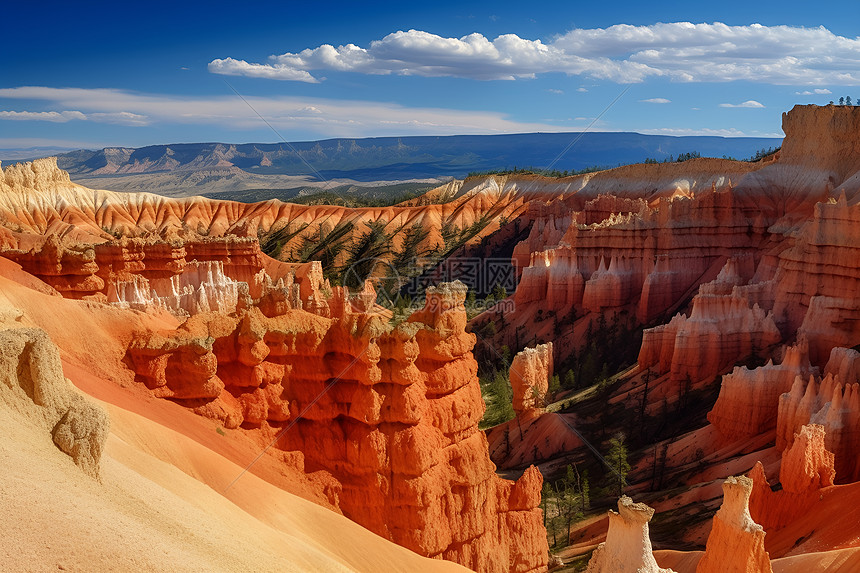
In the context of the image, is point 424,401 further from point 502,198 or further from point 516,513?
point 502,198

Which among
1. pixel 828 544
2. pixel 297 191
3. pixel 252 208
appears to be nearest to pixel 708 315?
pixel 828 544

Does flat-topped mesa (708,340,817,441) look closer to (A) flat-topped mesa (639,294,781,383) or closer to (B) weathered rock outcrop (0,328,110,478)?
(A) flat-topped mesa (639,294,781,383)

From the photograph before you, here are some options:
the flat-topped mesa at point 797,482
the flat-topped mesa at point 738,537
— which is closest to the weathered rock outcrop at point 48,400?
the flat-topped mesa at point 738,537

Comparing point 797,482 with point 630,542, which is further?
point 797,482

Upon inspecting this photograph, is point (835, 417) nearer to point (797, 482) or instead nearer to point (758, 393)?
point (797, 482)

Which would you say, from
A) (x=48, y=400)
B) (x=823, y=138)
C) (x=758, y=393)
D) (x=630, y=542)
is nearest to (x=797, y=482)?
(x=758, y=393)
